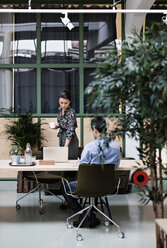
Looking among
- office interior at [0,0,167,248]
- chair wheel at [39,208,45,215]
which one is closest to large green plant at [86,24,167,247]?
chair wheel at [39,208,45,215]

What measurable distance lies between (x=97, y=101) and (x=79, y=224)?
2590mm

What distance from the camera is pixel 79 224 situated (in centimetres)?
518

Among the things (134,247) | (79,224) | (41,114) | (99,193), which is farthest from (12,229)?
(41,114)

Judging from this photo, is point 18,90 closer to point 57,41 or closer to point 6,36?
point 6,36

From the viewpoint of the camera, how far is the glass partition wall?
9.21 metres

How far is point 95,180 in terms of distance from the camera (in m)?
4.92

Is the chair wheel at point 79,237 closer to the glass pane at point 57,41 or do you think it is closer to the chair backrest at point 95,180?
the chair backrest at point 95,180

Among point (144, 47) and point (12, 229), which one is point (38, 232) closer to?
point (12, 229)

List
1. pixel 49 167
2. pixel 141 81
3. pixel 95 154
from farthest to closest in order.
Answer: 1. pixel 49 167
2. pixel 95 154
3. pixel 141 81

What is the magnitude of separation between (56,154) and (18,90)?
378cm

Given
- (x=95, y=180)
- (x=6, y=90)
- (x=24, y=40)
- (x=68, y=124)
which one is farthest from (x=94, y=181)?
(x=24, y=40)

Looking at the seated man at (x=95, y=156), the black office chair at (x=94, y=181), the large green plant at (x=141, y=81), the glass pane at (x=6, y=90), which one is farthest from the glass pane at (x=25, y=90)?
the large green plant at (x=141, y=81)

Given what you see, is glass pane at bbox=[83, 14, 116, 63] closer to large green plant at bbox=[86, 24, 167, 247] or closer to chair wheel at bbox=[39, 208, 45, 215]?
chair wheel at bbox=[39, 208, 45, 215]

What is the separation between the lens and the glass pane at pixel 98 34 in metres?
9.30
